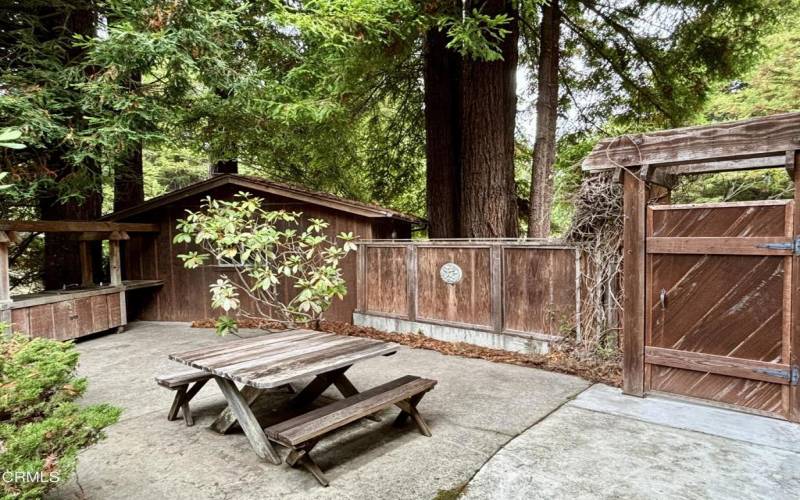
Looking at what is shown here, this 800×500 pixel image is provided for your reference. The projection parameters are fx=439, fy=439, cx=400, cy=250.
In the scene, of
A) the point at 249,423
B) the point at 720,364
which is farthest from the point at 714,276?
the point at 249,423

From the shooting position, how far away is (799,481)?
2.65 meters

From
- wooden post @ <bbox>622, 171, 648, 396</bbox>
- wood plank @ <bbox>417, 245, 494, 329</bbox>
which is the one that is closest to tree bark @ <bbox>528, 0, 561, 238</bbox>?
wood plank @ <bbox>417, 245, 494, 329</bbox>

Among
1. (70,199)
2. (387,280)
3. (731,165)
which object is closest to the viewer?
(731,165)

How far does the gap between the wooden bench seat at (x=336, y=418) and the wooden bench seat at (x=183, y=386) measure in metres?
1.12

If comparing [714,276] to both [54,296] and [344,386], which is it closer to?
[344,386]

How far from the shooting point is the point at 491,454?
9.96ft

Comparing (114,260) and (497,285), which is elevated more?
(114,260)

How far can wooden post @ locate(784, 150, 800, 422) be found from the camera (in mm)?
3414

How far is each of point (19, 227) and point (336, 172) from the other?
620 cm

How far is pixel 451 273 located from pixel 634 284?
276 centimetres

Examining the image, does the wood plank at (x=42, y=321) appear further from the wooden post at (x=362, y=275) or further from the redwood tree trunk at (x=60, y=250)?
the wooden post at (x=362, y=275)

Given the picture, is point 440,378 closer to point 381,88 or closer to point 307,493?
point 307,493

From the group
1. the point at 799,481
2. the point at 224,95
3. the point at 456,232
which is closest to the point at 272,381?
the point at 799,481

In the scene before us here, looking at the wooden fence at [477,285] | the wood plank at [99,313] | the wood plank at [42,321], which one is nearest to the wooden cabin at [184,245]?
the wooden fence at [477,285]
